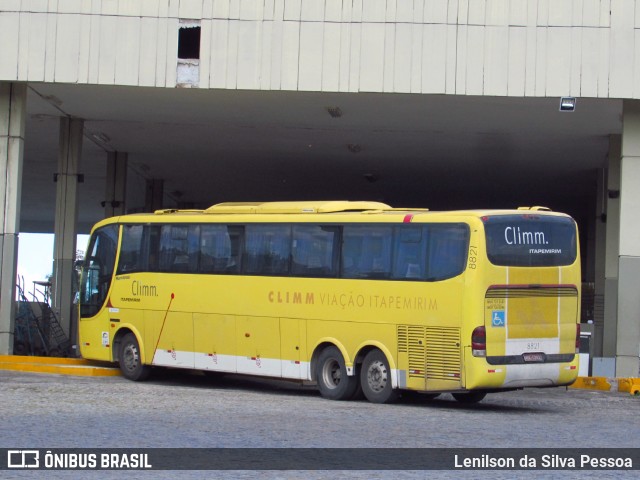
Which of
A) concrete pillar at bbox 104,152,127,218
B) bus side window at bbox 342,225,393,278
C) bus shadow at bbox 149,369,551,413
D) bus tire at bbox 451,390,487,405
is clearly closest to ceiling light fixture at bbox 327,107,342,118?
bus shadow at bbox 149,369,551,413

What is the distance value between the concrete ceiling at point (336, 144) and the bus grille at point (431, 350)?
7213mm

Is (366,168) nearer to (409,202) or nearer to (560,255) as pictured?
(409,202)

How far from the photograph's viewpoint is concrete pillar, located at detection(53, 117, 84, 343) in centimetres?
2986

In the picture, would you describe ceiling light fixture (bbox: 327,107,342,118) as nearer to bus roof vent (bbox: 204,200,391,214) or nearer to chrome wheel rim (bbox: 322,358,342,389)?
bus roof vent (bbox: 204,200,391,214)

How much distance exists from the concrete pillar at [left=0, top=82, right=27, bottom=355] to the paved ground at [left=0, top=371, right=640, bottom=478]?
321 centimetres

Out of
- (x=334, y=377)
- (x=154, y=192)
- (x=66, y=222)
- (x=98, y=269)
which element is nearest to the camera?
(x=334, y=377)

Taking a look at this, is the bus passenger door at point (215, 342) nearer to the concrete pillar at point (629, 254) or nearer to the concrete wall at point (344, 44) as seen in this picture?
the concrete wall at point (344, 44)

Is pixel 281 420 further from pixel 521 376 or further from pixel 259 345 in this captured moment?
pixel 259 345

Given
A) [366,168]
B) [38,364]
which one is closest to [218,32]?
[38,364]

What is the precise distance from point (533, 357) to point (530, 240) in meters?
→ 1.76

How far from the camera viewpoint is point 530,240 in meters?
17.5

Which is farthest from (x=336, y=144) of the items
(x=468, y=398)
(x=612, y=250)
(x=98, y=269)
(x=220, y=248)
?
(x=468, y=398)

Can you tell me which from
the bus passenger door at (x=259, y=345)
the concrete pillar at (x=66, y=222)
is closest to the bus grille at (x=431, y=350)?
the bus passenger door at (x=259, y=345)

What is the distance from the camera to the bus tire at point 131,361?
22156 mm
